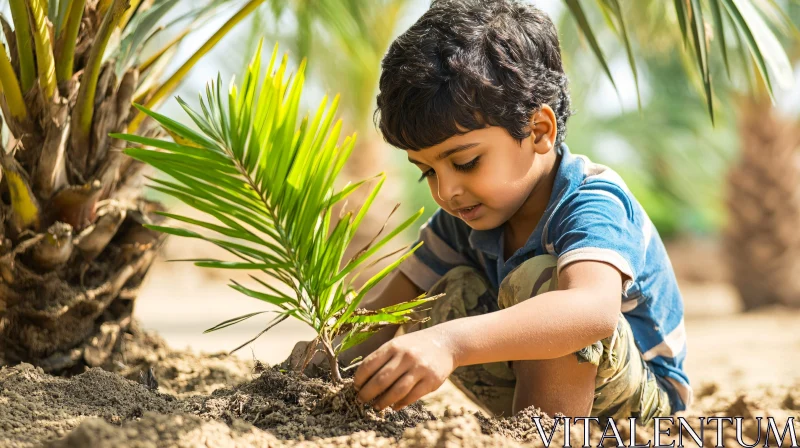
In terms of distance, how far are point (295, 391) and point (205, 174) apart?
0.40 metres

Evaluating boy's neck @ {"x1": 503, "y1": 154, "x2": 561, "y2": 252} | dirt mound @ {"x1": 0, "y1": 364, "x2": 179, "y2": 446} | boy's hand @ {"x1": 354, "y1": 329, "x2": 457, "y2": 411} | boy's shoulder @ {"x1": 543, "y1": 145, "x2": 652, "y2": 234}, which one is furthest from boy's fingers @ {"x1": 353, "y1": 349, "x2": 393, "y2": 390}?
boy's neck @ {"x1": 503, "y1": 154, "x2": 561, "y2": 252}

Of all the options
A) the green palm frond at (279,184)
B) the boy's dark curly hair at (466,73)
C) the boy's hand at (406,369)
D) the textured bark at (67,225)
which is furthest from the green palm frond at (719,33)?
the textured bark at (67,225)

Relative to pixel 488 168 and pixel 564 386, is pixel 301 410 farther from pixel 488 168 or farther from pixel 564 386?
pixel 488 168

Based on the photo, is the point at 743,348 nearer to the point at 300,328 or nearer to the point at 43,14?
the point at 300,328

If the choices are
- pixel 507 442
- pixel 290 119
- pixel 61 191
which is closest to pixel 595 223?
pixel 507 442

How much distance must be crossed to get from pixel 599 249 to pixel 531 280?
0.54ft

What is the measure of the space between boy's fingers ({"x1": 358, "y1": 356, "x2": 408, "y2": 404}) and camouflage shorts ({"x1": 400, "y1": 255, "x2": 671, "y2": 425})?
37 cm

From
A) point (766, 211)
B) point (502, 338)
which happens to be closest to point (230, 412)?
point (502, 338)

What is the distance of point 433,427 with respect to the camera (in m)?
1.17

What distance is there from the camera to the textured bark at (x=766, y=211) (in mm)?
6535

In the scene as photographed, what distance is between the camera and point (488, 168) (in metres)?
1.52

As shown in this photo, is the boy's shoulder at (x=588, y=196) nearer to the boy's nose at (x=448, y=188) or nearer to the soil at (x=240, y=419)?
the boy's nose at (x=448, y=188)

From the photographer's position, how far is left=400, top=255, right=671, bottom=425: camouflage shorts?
1.43 metres

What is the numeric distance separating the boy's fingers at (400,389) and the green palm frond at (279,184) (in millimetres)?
169
